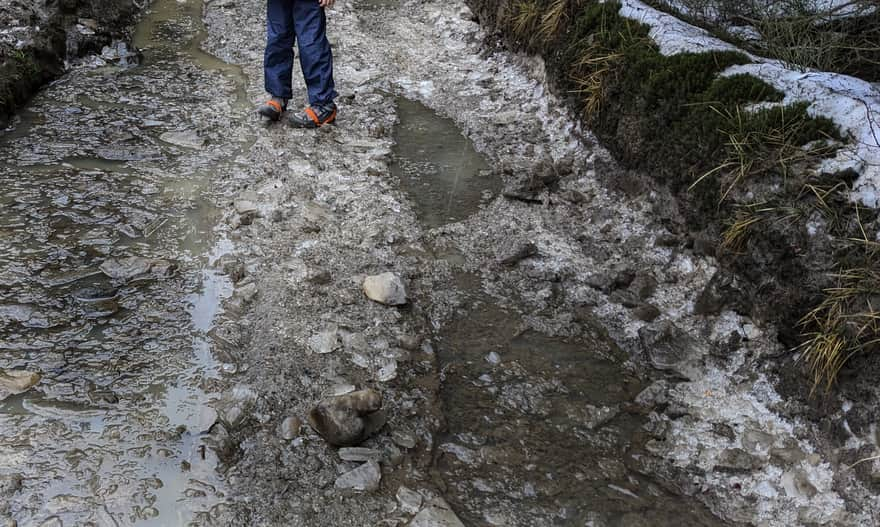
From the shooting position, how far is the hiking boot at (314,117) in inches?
206

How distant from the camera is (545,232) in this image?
4258 mm

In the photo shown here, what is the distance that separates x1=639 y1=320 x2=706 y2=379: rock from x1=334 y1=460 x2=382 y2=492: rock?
5.07ft

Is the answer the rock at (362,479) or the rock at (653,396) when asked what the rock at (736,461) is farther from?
the rock at (362,479)

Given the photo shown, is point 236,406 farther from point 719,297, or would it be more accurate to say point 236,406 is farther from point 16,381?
point 719,297

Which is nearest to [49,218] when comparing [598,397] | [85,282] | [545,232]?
[85,282]

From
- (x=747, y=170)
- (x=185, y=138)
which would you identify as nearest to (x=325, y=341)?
(x=747, y=170)

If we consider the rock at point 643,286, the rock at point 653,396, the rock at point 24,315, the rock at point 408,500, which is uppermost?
the rock at point 643,286

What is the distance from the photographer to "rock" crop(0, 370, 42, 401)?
113 inches

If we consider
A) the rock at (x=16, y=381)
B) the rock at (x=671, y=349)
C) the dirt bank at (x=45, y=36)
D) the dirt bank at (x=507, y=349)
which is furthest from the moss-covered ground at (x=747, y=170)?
the dirt bank at (x=45, y=36)

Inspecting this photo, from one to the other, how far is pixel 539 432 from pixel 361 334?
3.30 ft

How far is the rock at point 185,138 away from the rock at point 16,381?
7.62ft

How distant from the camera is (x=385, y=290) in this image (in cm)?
354

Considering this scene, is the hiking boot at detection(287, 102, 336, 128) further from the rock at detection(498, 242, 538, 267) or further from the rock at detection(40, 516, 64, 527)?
the rock at detection(40, 516, 64, 527)

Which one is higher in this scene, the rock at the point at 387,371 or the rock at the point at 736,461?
the rock at the point at 736,461
